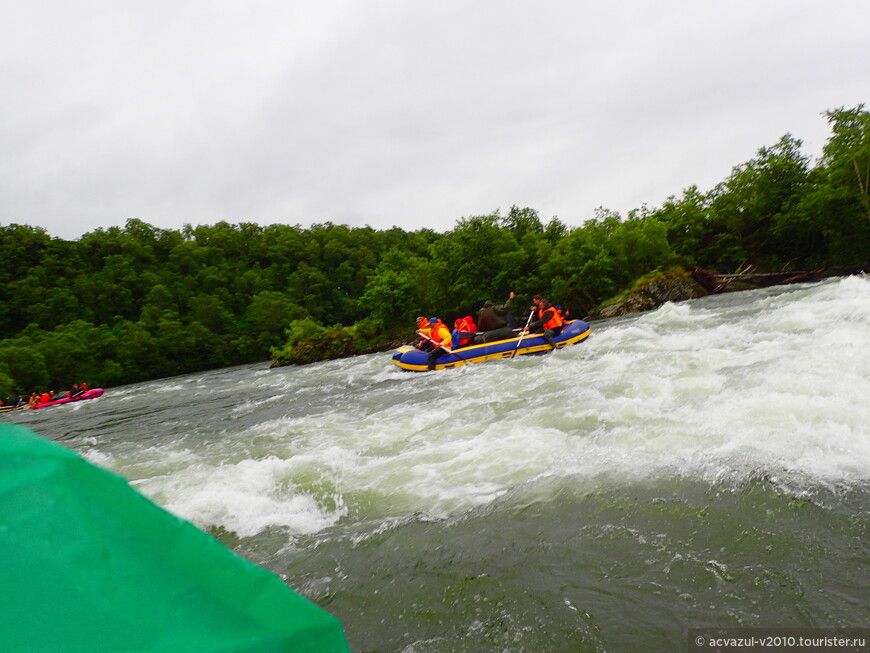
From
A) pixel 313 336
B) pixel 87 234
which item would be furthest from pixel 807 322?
pixel 87 234

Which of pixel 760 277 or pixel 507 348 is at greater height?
pixel 507 348

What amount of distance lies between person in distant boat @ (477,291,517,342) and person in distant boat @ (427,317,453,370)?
3.41 ft

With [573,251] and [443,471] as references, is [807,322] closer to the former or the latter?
[443,471]

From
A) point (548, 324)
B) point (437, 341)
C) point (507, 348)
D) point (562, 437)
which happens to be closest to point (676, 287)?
point (548, 324)

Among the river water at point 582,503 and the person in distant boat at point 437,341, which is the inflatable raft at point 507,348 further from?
the river water at point 582,503

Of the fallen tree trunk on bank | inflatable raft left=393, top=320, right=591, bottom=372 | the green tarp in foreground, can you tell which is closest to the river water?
the green tarp in foreground

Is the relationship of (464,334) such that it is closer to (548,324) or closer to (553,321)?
(548,324)

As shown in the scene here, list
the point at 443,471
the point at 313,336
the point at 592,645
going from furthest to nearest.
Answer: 1. the point at 313,336
2. the point at 443,471
3. the point at 592,645

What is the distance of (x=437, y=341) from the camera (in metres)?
14.1

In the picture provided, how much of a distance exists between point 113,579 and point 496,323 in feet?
43.5

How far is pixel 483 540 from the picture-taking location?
10.8ft

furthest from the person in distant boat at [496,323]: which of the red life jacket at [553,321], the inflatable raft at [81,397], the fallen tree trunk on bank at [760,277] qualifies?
the inflatable raft at [81,397]

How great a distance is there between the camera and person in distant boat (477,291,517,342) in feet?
44.3

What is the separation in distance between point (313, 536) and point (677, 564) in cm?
267
